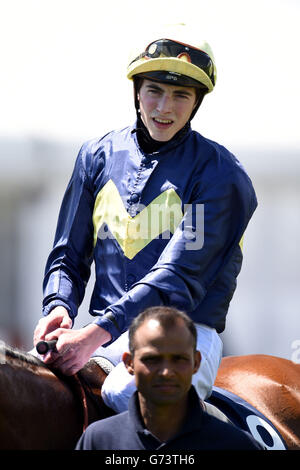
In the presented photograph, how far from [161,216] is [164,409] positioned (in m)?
1.04

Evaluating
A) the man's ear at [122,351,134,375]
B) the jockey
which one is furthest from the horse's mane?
the man's ear at [122,351,134,375]

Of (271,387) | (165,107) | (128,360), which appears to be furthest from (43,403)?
(271,387)

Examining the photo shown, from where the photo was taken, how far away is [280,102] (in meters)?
9.88

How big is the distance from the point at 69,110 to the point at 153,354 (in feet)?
24.6

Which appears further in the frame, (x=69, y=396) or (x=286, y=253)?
(x=286, y=253)

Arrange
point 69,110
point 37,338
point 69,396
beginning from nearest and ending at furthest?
point 69,396, point 37,338, point 69,110

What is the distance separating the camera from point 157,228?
3.46 metres

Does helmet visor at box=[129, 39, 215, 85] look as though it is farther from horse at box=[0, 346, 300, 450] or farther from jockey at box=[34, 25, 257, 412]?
horse at box=[0, 346, 300, 450]

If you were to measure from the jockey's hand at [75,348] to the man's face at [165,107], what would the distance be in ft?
2.86

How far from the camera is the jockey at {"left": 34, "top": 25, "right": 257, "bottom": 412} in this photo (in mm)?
3330

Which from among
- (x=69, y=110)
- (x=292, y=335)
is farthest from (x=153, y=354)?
(x=69, y=110)

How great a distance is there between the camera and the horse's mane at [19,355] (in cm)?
297

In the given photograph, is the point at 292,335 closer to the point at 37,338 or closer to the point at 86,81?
the point at 86,81

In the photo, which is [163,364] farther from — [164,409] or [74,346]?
[74,346]
